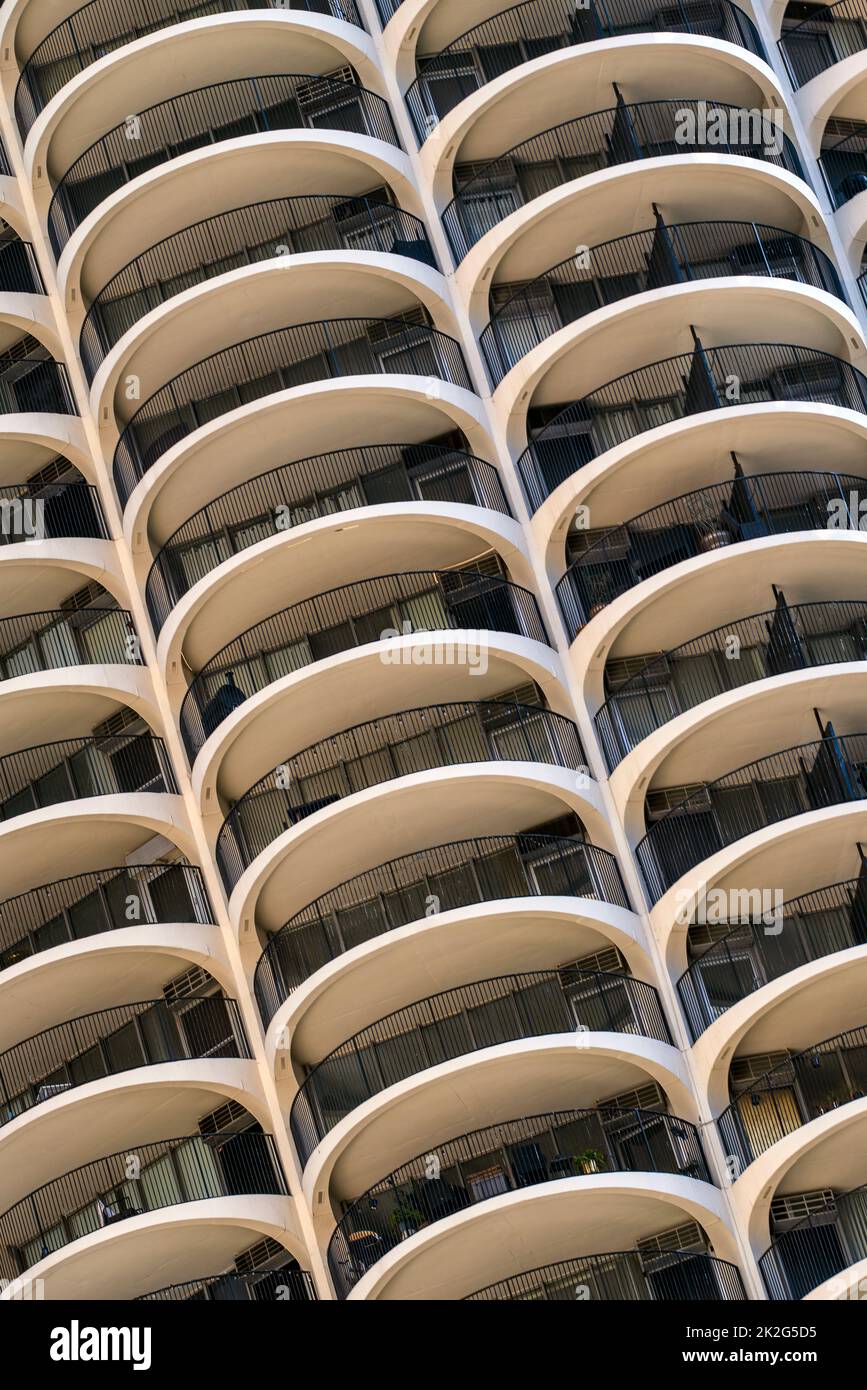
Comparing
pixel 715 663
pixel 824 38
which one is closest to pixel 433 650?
pixel 715 663

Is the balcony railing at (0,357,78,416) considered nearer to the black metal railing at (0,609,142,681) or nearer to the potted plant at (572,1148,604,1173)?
the black metal railing at (0,609,142,681)

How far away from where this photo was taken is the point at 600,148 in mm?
43500

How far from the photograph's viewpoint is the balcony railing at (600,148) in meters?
Answer: 42.9

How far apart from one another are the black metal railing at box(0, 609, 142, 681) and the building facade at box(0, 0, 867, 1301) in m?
0.10

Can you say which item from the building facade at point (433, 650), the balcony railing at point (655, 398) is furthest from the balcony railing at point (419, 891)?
the balcony railing at point (655, 398)

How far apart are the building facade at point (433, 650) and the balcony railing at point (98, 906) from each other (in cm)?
8

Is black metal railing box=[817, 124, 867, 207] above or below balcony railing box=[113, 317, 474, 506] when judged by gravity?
above

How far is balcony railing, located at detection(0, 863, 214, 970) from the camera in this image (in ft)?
133

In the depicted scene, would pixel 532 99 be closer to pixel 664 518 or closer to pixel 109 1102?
pixel 664 518

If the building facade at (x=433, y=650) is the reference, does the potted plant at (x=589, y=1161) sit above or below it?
below

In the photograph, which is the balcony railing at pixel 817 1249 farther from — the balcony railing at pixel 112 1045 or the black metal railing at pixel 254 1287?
the balcony railing at pixel 112 1045

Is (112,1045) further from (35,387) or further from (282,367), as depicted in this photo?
(35,387)

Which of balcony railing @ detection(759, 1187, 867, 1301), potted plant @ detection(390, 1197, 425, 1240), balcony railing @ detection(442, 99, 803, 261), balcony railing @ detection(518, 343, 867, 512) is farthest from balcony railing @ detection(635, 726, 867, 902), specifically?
balcony railing @ detection(442, 99, 803, 261)

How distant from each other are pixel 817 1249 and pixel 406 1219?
5990mm
